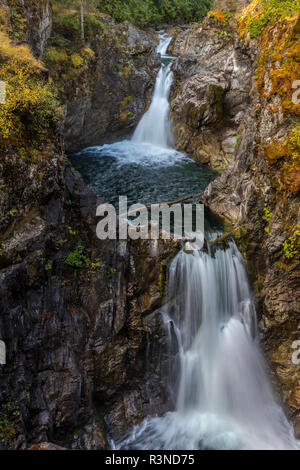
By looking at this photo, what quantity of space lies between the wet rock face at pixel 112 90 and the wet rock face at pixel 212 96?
7.21 ft

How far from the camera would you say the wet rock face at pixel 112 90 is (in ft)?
47.6

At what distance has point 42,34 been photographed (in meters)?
11.0

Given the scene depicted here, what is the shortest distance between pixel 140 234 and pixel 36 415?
431cm

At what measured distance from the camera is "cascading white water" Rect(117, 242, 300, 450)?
243 inches

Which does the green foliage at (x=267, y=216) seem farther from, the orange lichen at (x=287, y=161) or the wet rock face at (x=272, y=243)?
the orange lichen at (x=287, y=161)

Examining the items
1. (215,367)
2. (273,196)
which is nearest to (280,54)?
(273,196)

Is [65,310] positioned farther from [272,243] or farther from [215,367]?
[272,243]

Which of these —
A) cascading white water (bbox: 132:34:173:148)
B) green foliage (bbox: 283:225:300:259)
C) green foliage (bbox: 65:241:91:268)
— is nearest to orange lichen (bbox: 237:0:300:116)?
green foliage (bbox: 283:225:300:259)

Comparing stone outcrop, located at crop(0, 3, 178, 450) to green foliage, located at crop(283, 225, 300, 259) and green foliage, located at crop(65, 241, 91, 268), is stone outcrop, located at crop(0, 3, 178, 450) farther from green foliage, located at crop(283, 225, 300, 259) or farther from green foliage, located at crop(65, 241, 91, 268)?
green foliage, located at crop(283, 225, 300, 259)

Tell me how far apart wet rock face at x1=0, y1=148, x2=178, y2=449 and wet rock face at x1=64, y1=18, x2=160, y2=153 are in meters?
9.12

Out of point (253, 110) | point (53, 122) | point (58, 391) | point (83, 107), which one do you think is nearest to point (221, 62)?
Answer: point (83, 107)

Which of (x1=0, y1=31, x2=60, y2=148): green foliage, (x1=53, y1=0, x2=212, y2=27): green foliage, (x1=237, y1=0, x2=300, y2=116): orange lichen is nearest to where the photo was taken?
(x1=0, y1=31, x2=60, y2=148): green foliage

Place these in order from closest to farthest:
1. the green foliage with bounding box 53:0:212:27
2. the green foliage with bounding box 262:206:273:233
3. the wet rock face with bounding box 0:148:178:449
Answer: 1. the wet rock face with bounding box 0:148:178:449
2. the green foliage with bounding box 262:206:273:233
3. the green foliage with bounding box 53:0:212:27

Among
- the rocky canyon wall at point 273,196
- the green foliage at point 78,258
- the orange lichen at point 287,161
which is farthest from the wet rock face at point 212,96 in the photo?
the green foliage at point 78,258
